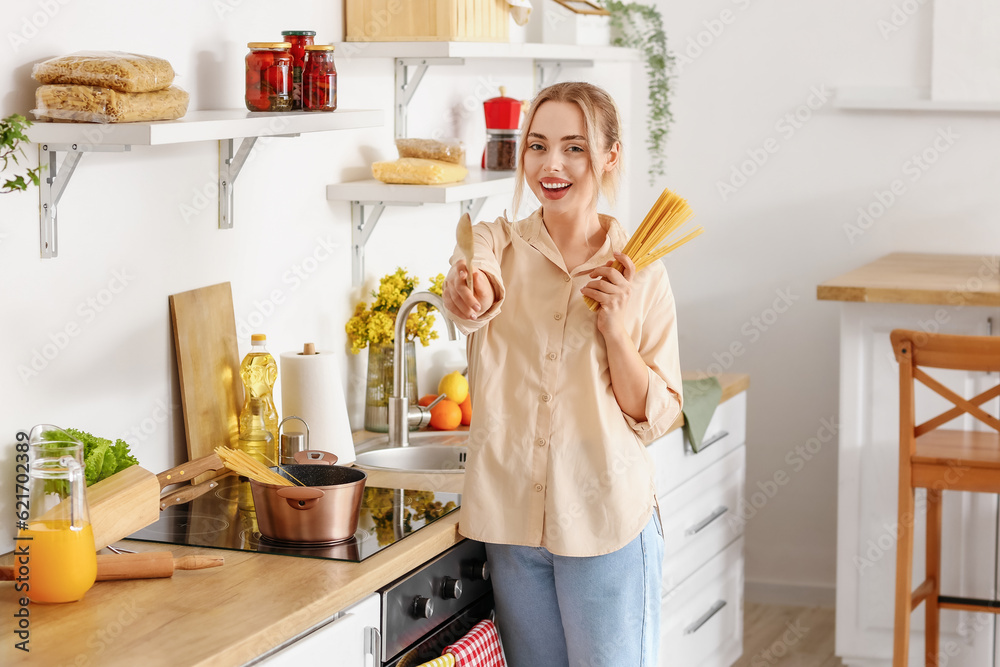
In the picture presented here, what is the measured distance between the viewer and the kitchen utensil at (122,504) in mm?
1587

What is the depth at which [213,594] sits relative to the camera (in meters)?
1.50

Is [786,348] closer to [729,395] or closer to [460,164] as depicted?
[729,395]

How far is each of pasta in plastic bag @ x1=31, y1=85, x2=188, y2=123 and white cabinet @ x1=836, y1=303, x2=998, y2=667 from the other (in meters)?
2.06

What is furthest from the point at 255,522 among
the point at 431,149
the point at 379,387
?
the point at 431,149

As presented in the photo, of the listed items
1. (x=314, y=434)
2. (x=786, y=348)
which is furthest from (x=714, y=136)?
(x=314, y=434)

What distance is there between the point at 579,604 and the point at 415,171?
A: 1.00m

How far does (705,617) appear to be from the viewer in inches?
114

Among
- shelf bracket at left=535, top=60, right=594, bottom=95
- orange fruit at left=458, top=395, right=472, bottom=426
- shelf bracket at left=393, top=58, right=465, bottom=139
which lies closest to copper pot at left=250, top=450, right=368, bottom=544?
orange fruit at left=458, top=395, right=472, bottom=426

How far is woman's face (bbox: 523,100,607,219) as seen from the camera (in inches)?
68.6

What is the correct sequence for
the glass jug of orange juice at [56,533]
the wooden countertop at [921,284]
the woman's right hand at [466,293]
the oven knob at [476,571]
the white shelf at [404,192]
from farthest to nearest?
the wooden countertop at [921,284] → the white shelf at [404,192] → the oven knob at [476,571] → the woman's right hand at [466,293] → the glass jug of orange juice at [56,533]

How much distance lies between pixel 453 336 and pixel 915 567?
1672 millimetres

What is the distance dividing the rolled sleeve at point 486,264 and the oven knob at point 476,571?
0.41 metres

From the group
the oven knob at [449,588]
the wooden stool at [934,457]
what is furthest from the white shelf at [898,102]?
the oven knob at [449,588]

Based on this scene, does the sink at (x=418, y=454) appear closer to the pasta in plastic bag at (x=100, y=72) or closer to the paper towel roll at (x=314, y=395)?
the paper towel roll at (x=314, y=395)
